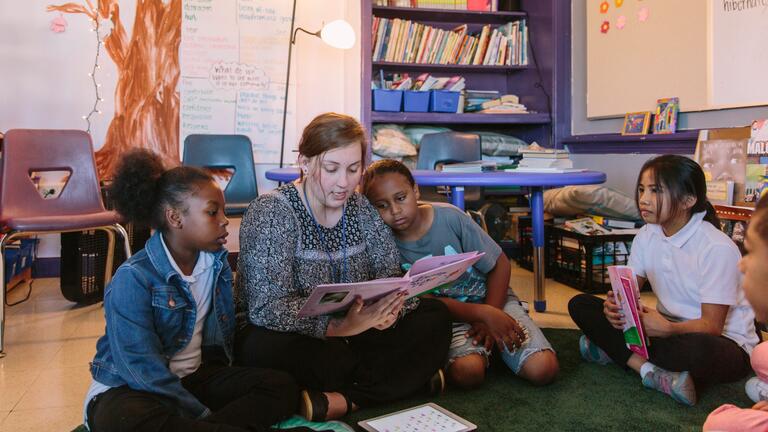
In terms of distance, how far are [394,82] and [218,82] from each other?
105 centimetres

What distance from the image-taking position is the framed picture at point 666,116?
3115mm

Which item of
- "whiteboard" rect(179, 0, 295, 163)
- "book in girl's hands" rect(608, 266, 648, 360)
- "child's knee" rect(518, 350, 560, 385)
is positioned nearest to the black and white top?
"child's knee" rect(518, 350, 560, 385)

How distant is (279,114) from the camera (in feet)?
12.9

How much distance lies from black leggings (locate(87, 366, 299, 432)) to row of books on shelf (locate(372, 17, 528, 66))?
9.50ft

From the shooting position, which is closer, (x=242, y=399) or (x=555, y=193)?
(x=242, y=399)

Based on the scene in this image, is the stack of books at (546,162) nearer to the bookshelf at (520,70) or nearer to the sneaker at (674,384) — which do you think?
the sneaker at (674,384)

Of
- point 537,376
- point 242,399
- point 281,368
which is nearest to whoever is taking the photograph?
point 242,399

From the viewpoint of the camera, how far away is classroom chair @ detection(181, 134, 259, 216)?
11.7 ft

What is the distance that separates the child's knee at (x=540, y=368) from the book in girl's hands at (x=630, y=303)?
214mm

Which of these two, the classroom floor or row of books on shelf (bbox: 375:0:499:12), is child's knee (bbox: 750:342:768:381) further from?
row of books on shelf (bbox: 375:0:499:12)

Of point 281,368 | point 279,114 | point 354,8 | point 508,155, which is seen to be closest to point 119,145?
point 279,114

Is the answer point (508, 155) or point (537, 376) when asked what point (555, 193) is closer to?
point (508, 155)

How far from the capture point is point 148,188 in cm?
150

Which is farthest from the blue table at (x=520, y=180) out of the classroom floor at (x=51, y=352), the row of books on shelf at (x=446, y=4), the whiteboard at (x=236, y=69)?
the row of books on shelf at (x=446, y=4)
